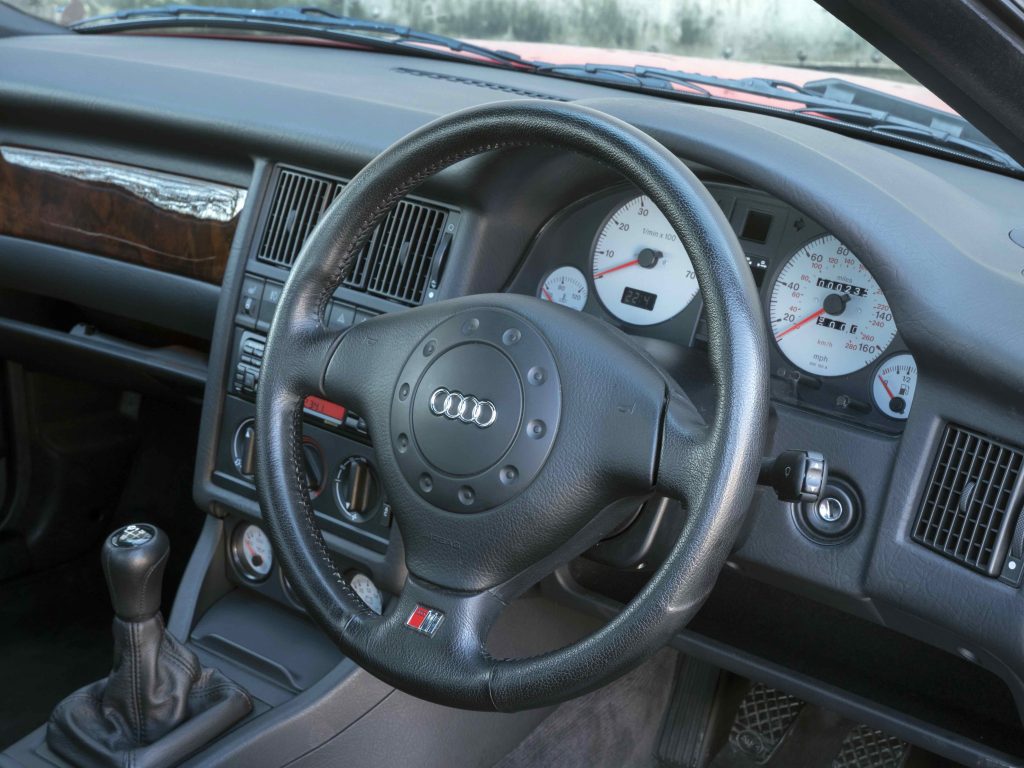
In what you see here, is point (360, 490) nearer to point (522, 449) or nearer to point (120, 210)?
point (522, 449)

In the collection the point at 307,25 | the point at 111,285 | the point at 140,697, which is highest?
the point at 307,25

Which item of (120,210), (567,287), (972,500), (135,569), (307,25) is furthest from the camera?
(307,25)

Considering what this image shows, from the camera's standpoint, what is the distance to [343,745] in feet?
5.50

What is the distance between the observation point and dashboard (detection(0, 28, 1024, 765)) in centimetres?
→ 129

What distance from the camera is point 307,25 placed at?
237 centimetres

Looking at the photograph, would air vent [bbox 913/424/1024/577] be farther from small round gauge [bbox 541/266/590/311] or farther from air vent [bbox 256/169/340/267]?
air vent [bbox 256/169/340/267]

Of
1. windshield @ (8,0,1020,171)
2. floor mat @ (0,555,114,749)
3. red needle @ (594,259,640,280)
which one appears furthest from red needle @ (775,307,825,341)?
floor mat @ (0,555,114,749)

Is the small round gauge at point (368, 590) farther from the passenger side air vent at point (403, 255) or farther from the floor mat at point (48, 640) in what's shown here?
the floor mat at point (48, 640)

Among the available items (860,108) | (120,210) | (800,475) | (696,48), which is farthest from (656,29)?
(800,475)

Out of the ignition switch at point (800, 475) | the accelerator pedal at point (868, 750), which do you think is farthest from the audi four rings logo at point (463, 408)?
the accelerator pedal at point (868, 750)

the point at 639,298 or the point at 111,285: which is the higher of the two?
the point at 639,298

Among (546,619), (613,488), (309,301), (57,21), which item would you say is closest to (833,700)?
(546,619)

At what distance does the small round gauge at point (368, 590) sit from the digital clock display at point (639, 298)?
0.56m

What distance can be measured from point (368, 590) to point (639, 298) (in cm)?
60
